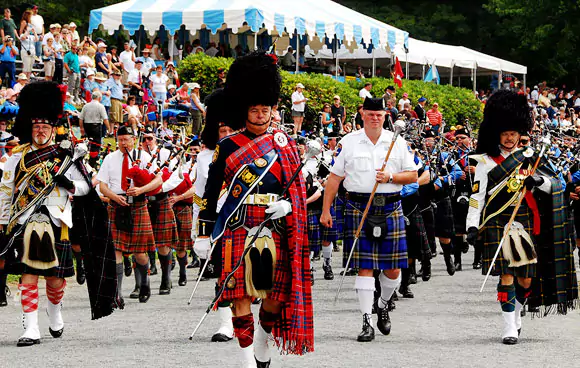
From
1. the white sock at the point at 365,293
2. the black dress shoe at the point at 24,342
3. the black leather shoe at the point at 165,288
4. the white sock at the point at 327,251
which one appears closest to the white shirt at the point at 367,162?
the white sock at the point at 365,293

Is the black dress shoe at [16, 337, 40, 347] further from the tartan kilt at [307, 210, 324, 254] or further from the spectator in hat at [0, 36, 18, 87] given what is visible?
the spectator in hat at [0, 36, 18, 87]

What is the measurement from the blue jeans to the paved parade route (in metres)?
9.14

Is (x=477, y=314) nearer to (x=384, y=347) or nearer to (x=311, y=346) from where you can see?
(x=384, y=347)

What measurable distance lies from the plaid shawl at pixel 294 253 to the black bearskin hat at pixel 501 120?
7.78 ft

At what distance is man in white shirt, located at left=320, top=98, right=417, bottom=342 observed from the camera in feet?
26.5

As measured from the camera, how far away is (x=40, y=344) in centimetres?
771

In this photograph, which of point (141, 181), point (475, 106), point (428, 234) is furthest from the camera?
point (475, 106)

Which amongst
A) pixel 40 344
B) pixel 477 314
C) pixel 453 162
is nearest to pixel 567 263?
pixel 477 314

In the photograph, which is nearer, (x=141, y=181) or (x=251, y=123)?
(x=251, y=123)

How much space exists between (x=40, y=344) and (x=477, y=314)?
153 inches

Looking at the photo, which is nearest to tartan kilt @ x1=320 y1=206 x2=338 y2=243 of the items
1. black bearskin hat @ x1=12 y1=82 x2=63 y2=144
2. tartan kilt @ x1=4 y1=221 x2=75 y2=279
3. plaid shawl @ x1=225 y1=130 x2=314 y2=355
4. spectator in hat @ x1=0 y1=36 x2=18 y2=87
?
tartan kilt @ x1=4 y1=221 x2=75 y2=279

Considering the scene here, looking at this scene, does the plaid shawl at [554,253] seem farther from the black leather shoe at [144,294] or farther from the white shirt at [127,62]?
the white shirt at [127,62]

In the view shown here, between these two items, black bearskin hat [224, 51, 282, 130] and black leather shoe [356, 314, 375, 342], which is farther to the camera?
black leather shoe [356, 314, 375, 342]

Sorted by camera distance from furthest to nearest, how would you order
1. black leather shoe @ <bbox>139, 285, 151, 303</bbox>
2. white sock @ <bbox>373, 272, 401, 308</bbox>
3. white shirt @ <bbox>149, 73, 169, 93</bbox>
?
1. white shirt @ <bbox>149, 73, 169, 93</bbox>
2. black leather shoe @ <bbox>139, 285, 151, 303</bbox>
3. white sock @ <bbox>373, 272, 401, 308</bbox>
